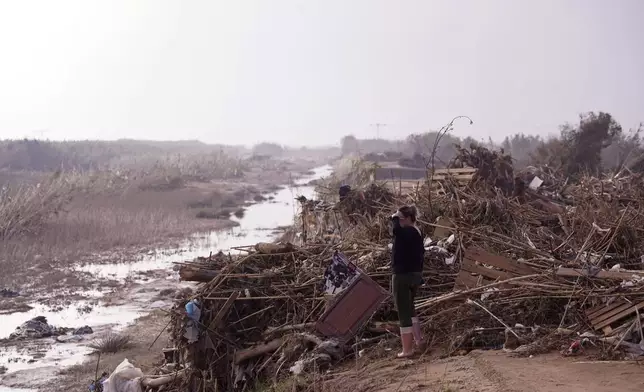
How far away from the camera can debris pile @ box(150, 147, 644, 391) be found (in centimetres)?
750

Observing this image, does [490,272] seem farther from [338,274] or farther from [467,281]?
[338,274]

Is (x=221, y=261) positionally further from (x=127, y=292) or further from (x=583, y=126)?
(x=583, y=126)

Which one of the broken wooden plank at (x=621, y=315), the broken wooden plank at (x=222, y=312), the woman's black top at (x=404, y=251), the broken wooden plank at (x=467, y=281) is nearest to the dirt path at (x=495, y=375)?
the broken wooden plank at (x=621, y=315)

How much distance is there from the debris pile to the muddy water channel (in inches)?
46.0

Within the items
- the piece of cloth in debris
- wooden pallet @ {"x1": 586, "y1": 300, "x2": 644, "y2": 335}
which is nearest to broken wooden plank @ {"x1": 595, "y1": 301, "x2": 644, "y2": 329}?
wooden pallet @ {"x1": 586, "y1": 300, "x2": 644, "y2": 335}

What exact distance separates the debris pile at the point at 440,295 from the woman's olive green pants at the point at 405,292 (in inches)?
25.7

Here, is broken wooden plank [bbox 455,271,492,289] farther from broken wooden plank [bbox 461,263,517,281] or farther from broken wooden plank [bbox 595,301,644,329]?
broken wooden plank [bbox 595,301,644,329]

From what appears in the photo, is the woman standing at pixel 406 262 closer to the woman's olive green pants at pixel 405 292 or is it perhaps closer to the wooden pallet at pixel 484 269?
the woman's olive green pants at pixel 405 292

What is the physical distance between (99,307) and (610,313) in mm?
12115

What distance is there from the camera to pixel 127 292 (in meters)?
17.6

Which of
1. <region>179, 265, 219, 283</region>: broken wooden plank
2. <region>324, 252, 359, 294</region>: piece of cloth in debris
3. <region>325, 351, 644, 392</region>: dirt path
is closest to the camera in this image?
<region>325, 351, 644, 392</region>: dirt path

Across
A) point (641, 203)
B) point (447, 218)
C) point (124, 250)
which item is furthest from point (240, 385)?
point (124, 250)

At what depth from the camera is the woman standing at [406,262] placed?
720 centimetres

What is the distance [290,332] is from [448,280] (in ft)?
6.93
